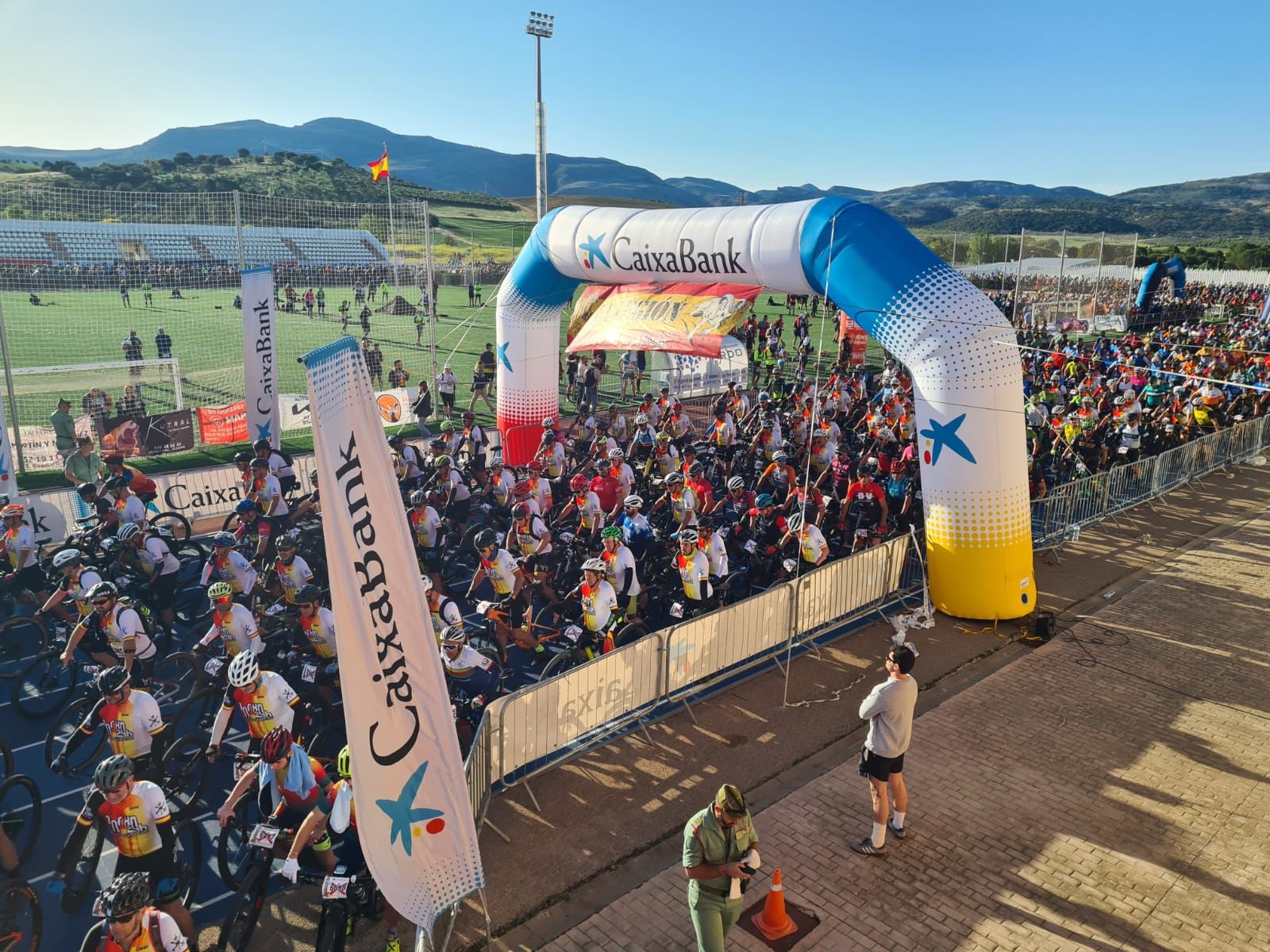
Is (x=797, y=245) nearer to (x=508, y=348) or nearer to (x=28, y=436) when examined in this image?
(x=508, y=348)

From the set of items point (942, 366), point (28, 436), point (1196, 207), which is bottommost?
point (28, 436)

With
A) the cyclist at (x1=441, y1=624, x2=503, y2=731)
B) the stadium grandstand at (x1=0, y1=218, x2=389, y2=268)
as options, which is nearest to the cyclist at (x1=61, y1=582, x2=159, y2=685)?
the cyclist at (x1=441, y1=624, x2=503, y2=731)

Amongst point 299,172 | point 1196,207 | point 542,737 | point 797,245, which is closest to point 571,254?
point 797,245

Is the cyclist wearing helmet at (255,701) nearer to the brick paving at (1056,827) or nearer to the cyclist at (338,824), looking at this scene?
the cyclist at (338,824)

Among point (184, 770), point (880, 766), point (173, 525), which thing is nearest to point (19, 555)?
point (173, 525)

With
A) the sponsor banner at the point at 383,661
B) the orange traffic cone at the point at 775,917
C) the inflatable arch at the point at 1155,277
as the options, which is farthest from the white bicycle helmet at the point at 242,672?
the inflatable arch at the point at 1155,277

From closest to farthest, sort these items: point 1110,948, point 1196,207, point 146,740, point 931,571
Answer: point 1110,948
point 146,740
point 931,571
point 1196,207

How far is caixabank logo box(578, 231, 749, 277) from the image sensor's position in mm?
13000

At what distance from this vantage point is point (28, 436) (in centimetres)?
1684

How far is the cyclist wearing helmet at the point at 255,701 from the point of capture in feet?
21.0

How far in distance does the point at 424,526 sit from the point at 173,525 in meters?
4.05

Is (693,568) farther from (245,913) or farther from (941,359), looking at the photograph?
(245,913)

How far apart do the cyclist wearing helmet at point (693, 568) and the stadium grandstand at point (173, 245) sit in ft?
54.7

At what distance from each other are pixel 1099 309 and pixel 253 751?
42387 millimetres
